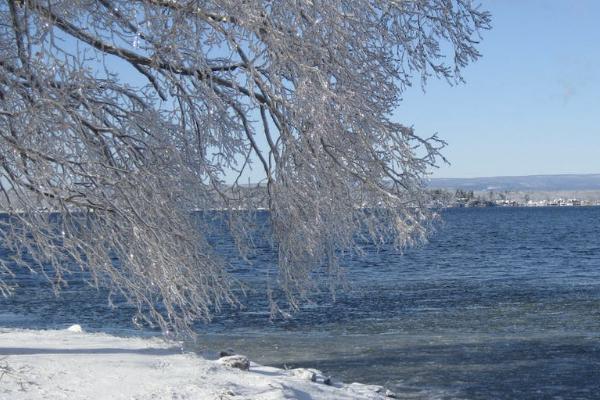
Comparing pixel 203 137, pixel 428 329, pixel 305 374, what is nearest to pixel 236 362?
pixel 305 374

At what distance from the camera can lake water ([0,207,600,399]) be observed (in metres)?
13.9

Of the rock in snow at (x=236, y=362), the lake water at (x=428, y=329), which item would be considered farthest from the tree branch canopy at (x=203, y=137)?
the rock in snow at (x=236, y=362)

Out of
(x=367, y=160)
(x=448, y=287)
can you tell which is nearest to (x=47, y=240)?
(x=367, y=160)

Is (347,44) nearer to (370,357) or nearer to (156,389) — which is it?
(156,389)

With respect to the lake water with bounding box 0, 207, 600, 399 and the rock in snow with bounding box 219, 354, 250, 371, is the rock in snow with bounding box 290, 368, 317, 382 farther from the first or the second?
the lake water with bounding box 0, 207, 600, 399

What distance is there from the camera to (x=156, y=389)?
9008 mm

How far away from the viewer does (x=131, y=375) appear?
962cm

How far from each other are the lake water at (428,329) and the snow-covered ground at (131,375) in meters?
1.42

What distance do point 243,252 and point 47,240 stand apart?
1814 millimetres

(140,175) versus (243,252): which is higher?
(140,175)

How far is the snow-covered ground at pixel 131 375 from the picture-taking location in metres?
8.71

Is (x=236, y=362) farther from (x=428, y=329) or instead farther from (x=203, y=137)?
(x=428, y=329)

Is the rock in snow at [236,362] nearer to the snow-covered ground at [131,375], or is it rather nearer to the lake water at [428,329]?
the snow-covered ground at [131,375]

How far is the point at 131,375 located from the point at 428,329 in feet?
34.9
